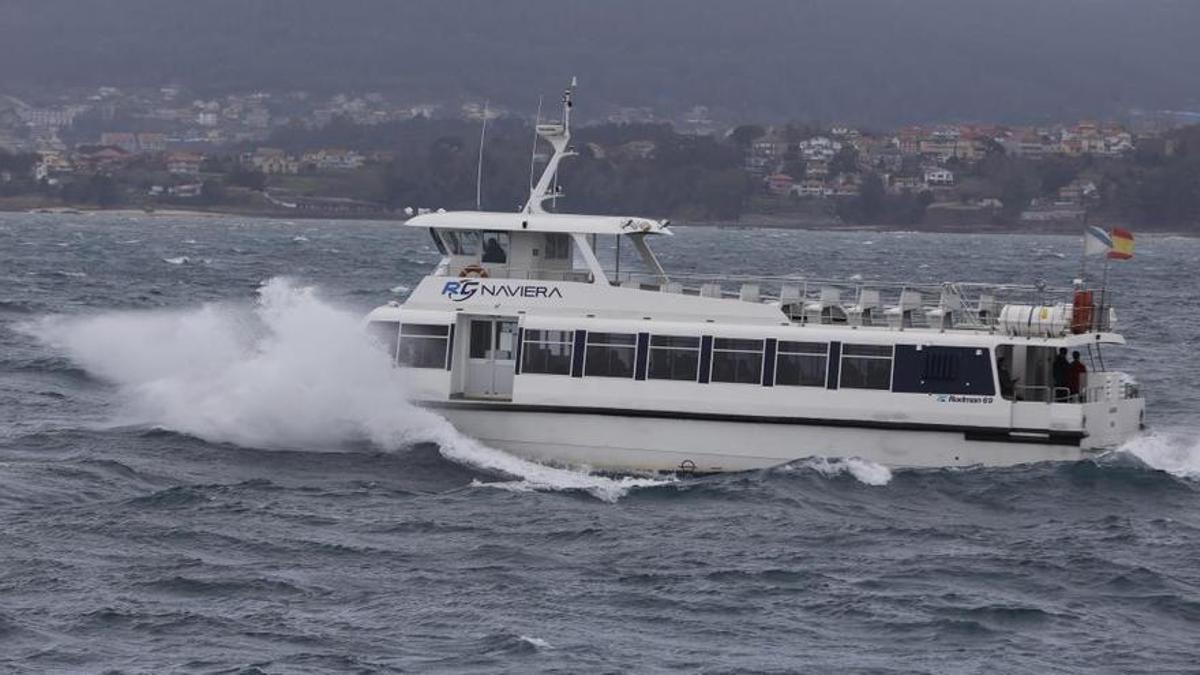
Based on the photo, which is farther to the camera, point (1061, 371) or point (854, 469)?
point (1061, 371)

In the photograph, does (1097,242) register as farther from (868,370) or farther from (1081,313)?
(868,370)

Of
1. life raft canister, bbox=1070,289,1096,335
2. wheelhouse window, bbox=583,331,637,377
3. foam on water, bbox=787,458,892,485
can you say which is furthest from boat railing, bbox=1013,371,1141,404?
wheelhouse window, bbox=583,331,637,377

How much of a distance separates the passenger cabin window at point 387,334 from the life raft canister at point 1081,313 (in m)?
Result: 9.99

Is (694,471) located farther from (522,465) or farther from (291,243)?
(291,243)

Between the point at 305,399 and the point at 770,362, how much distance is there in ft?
24.3

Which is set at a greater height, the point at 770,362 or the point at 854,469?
the point at 770,362

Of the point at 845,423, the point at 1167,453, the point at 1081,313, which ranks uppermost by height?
the point at 1081,313

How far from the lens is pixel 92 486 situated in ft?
96.0

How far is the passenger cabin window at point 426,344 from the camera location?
105 feet

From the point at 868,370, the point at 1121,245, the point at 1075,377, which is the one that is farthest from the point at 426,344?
the point at 1121,245

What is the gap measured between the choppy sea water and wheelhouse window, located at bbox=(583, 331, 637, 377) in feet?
5.42

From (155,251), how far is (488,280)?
88.3 m

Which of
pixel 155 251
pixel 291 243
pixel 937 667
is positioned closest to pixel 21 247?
pixel 155 251

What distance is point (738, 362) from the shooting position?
31094mm
